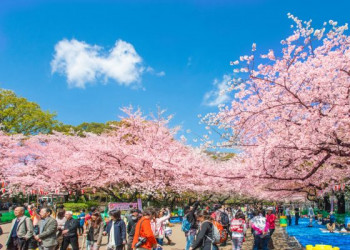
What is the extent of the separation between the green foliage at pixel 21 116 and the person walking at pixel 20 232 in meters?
31.5

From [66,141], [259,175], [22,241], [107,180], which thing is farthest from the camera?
[66,141]

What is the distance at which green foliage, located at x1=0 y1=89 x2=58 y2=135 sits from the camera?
35.2 meters

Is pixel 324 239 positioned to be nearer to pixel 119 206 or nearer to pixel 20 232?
pixel 119 206

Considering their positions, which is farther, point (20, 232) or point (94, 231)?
point (94, 231)

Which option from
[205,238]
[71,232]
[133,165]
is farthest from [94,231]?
[133,165]

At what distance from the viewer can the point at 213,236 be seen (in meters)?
5.56

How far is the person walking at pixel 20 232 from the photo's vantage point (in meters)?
6.66

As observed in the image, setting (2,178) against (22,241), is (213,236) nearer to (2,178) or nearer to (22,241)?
(22,241)

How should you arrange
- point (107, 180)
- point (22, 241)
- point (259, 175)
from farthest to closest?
point (107, 180) → point (259, 175) → point (22, 241)

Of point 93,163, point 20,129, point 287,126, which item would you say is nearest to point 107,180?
point 93,163

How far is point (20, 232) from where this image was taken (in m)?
6.66

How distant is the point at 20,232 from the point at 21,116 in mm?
33285

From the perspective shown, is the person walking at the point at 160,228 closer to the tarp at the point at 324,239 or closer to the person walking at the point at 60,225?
the person walking at the point at 60,225

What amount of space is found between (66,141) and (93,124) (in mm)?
24865
